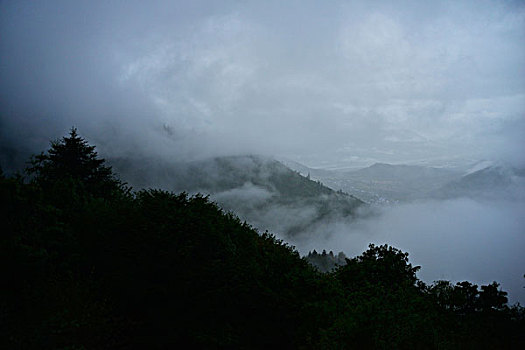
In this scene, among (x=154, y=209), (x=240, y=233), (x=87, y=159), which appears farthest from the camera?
(x=87, y=159)

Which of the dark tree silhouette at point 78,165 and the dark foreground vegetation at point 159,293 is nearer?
the dark foreground vegetation at point 159,293

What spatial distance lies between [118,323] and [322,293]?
345 inches

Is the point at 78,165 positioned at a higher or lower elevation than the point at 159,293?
higher

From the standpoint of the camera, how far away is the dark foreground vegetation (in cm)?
865

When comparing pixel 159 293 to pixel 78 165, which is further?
pixel 78 165

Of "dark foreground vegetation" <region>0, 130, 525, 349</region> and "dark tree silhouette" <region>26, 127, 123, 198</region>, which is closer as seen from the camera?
"dark foreground vegetation" <region>0, 130, 525, 349</region>

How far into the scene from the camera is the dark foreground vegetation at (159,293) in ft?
28.4

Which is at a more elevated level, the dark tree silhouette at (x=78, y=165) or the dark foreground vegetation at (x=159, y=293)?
the dark tree silhouette at (x=78, y=165)

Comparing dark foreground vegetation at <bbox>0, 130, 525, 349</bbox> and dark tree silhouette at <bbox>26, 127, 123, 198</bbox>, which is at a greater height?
dark tree silhouette at <bbox>26, 127, 123, 198</bbox>

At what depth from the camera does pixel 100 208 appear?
43.4ft

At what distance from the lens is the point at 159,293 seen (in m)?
10.2

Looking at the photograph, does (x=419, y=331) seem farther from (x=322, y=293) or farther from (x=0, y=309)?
(x=0, y=309)

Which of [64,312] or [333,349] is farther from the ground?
[64,312]

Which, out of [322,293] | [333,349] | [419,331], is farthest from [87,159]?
[419,331]
